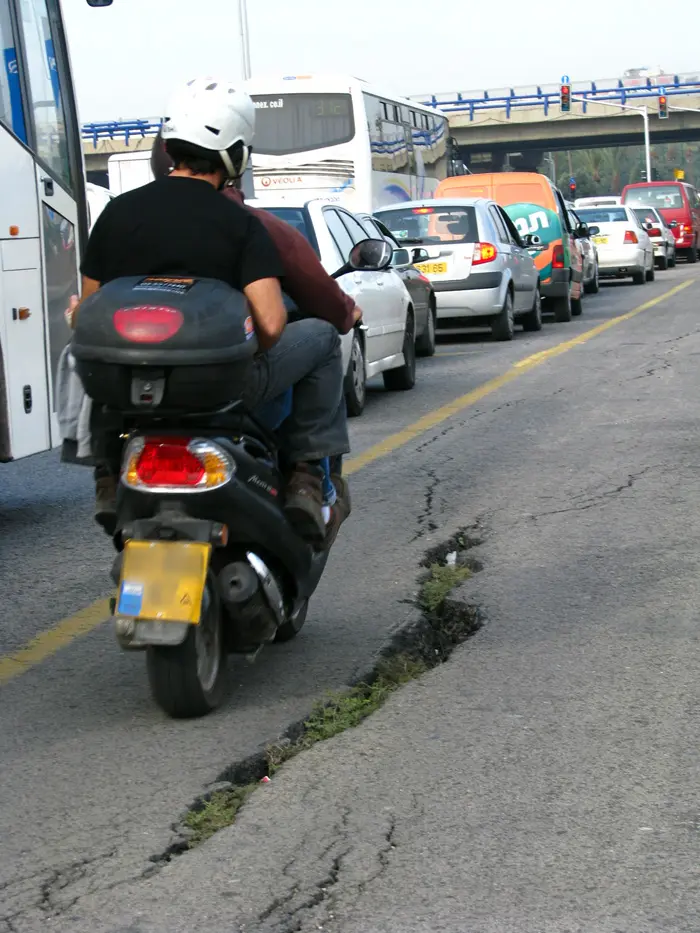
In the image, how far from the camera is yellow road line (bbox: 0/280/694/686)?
5.66 metres

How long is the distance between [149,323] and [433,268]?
14083mm

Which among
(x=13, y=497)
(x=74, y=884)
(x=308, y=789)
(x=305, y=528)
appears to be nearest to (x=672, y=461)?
(x=13, y=497)

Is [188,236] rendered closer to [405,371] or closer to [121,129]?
[405,371]

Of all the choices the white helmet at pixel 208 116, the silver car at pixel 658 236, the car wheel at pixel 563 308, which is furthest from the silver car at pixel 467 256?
the silver car at pixel 658 236

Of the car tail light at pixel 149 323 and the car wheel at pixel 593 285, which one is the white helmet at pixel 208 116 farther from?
the car wheel at pixel 593 285

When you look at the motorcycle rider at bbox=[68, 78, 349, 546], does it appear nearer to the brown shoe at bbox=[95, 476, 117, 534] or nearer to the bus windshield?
the brown shoe at bbox=[95, 476, 117, 534]

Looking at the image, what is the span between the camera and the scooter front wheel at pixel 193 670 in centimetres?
459

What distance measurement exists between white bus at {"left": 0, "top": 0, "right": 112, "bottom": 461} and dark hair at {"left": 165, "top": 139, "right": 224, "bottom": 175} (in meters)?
3.49

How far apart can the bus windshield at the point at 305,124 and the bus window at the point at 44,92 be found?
20.0 metres

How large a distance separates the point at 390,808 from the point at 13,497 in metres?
5.67

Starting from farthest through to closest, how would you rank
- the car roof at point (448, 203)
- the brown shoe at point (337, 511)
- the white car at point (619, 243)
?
the white car at point (619, 243) → the car roof at point (448, 203) → the brown shoe at point (337, 511)

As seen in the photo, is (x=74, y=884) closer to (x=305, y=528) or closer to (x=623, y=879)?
(x=623, y=879)

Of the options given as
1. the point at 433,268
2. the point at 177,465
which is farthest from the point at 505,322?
the point at 177,465

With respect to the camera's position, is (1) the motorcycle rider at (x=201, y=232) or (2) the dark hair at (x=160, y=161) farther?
(2) the dark hair at (x=160, y=161)
